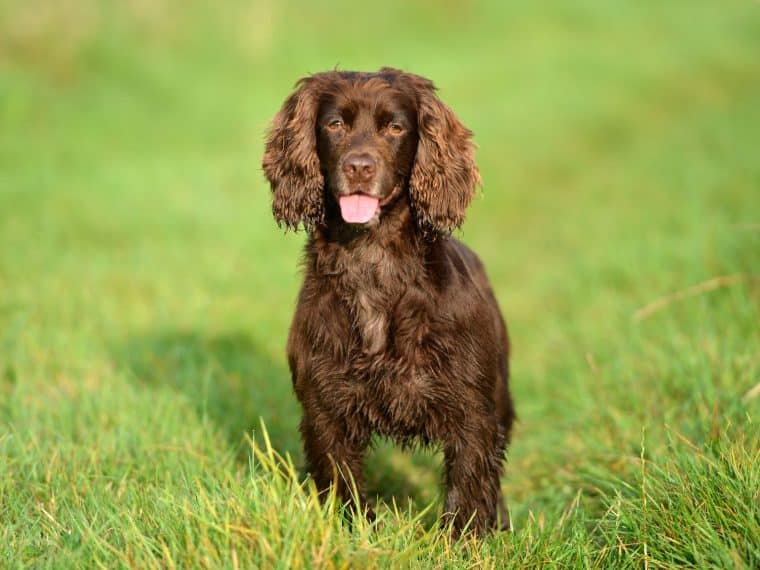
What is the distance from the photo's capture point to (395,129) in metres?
3.86

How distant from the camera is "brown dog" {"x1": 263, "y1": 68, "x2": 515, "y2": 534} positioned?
144 inches

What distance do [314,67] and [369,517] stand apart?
12.4 meters

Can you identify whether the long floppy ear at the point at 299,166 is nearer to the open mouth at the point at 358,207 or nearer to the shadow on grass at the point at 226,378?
the open mouth at the point at 358,207

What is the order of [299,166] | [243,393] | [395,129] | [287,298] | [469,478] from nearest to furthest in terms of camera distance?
[469,478] < [395,129] < [299,166] < [243,393] < [287,298]

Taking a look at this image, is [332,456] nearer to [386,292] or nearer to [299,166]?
[386,292]

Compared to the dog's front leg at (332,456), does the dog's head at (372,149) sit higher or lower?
higher

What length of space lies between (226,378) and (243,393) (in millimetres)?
217

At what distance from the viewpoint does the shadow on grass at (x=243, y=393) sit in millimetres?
4699

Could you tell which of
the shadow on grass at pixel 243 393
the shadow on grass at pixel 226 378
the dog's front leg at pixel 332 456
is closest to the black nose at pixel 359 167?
the dog's front leg at pixel 332 456

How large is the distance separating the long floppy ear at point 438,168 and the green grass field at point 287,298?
112cm

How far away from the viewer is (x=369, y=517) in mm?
3768

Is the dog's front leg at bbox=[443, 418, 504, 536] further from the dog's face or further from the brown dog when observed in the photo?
the dog's face

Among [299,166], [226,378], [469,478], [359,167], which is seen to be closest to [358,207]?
[359,167]

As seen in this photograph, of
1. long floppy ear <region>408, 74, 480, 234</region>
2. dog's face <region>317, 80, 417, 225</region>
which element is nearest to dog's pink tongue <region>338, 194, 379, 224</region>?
dog's face <region>317, 80, 417, 225</region>
